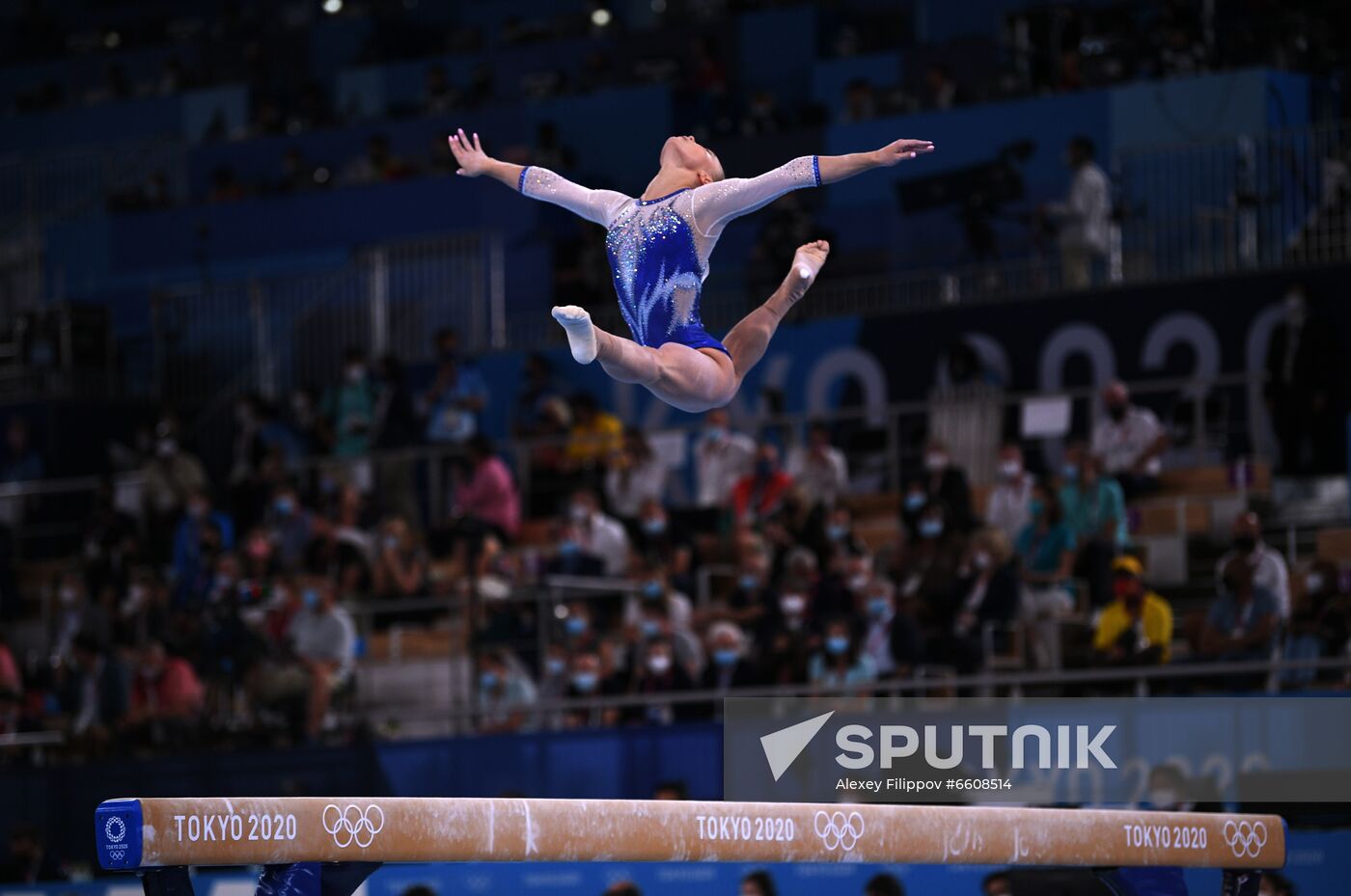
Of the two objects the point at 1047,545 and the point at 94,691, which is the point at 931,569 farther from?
the point at 94,691

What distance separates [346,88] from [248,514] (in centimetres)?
740

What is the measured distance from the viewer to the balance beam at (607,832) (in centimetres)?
676

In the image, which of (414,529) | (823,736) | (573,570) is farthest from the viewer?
(414,529)

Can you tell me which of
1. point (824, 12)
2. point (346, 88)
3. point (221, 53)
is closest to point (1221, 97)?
point (824, 12)

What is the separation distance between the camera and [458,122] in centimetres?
2123

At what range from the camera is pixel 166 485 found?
17.8m

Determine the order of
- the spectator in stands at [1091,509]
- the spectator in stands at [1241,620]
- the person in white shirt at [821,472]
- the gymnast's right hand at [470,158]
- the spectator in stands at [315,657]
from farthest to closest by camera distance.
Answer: the person in white shirt at [821,472]
the spectator in stands at [315,657]
the spectator in stands at [1091,509]
the spectator in stands at [1241,620]
the gymnast's right hand at [470,158]

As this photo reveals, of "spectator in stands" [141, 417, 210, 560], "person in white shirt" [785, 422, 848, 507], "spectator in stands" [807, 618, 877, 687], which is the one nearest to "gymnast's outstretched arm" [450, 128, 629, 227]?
"spectator in stands" [807, 618, 877, 687]

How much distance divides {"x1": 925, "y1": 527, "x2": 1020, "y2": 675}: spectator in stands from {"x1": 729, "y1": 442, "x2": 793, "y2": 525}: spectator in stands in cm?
196

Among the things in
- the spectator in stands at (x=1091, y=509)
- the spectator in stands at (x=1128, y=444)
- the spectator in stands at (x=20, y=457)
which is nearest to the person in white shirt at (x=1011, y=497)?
the spectator in stands at (x=1091, y=509)

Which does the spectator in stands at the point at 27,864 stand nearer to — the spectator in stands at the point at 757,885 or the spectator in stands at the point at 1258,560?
the spectator in stands at the point at 757,885

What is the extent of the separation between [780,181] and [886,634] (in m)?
5.91

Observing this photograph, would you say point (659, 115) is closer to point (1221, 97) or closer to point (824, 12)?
point (824, 12)

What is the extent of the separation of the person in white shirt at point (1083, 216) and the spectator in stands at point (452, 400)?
471 centimetres
